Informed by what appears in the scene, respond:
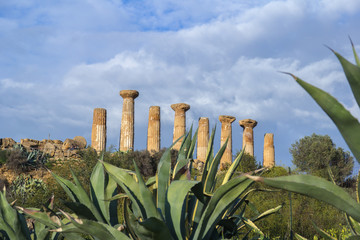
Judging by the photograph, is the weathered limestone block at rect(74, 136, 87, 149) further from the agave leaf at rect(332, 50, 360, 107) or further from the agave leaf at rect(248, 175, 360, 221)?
the agave leaf at rect(332, 50, 360, 107)

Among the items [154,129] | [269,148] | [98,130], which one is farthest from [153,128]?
[269,148]

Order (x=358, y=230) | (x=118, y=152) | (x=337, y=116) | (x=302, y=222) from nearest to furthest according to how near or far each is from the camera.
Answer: (x=337, y=116) < (x=358, y=230) < (x=302, y=222) < (x=118, y=152)

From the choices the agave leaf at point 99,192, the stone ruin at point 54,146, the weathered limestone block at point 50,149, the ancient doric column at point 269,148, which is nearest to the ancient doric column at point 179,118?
the stone ruin at point 54,146

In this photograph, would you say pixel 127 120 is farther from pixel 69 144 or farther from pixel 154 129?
pixel 69 144

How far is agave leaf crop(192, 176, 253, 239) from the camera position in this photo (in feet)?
8.03

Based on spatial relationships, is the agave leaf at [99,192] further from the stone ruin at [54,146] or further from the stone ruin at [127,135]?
the stone ruin at [54,146]

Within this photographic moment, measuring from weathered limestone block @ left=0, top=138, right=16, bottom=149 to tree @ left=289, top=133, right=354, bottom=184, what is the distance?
1998 centimetres

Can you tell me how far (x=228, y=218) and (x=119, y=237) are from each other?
864 millimetres

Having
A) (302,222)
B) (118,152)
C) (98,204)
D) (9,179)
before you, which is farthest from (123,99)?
(98,204)

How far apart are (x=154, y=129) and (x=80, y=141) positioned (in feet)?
15.2

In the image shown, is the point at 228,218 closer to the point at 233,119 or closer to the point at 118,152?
the point at 118,152

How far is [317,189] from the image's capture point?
5.11ft

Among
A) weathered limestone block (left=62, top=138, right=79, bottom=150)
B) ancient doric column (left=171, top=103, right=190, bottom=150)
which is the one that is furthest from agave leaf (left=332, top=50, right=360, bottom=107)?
ancient doric column (left=171, top=103, right=190, bottom=150)

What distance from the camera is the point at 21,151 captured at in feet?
72.5
